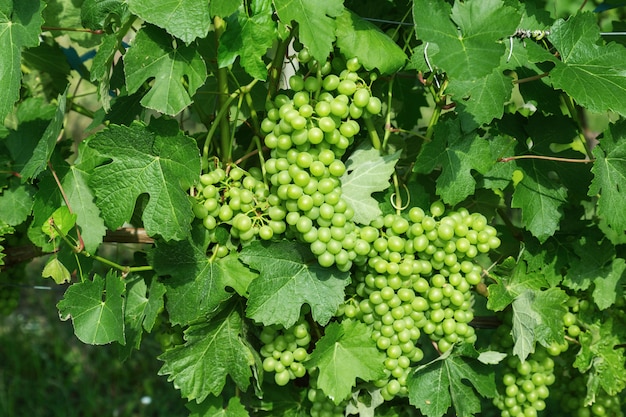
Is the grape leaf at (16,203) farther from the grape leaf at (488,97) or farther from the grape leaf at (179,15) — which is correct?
the grape leaf at (488,97)

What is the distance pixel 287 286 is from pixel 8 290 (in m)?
1.10

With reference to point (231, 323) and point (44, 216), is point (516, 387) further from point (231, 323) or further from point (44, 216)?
point (44, 216)

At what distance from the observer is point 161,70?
136cm

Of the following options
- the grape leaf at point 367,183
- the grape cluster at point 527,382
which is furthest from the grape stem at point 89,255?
the grape cluster at point 527,382

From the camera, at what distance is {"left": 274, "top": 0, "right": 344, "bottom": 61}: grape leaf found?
4.15 feet

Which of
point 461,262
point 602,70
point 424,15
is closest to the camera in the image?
point 424,15

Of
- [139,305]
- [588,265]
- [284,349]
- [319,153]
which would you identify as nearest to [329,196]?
[319,153]

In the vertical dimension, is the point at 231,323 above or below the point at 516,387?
above

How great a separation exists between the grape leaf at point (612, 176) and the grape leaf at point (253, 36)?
0.73 m

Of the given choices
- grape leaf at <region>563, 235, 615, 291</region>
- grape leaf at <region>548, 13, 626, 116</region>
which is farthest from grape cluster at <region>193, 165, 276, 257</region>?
grape leaf at <region>563, 235, 615, 291</region>

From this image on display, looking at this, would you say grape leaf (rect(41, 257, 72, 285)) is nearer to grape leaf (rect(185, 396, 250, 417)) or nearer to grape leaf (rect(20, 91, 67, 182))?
grape leaf (rect(20, 91, 67, 182))

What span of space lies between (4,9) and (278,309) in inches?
34.3

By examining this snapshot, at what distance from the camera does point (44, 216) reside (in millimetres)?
1604

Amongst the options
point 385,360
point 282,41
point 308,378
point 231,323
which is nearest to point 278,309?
point 231,323
